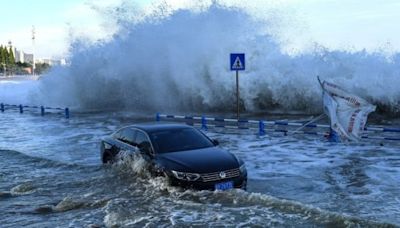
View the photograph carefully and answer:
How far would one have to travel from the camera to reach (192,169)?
965 cm

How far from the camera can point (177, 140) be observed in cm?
1115

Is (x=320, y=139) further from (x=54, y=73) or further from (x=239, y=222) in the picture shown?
(x=54, y=73)

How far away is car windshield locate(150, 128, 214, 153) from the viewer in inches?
426

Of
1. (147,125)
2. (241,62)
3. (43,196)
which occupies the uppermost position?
(241,62)

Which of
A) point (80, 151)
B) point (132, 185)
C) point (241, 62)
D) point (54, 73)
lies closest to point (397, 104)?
point (241, 62)

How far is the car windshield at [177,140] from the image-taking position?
10.8 m

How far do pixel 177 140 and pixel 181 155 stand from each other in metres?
0.92

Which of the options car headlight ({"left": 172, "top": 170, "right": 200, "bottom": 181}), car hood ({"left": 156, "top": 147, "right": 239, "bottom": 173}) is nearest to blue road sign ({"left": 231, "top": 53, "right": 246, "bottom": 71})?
car hood ({"left": 156, "top": 147, "right": 239, "bottom": 173})

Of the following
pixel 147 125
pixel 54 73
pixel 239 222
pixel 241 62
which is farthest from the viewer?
pixel 54 73

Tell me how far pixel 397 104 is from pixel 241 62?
922cm

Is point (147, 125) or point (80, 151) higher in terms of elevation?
point (147, 125)

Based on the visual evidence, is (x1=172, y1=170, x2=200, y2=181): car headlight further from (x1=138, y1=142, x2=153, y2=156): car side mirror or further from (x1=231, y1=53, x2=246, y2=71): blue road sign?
(x1=231, y1=53, x2=246, y2=71): blue road sign

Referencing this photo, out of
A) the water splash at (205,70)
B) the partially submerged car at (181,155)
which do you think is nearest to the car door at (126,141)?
the partially submerged car at (181,155)

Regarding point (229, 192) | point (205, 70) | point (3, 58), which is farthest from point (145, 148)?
point (3, 58)
